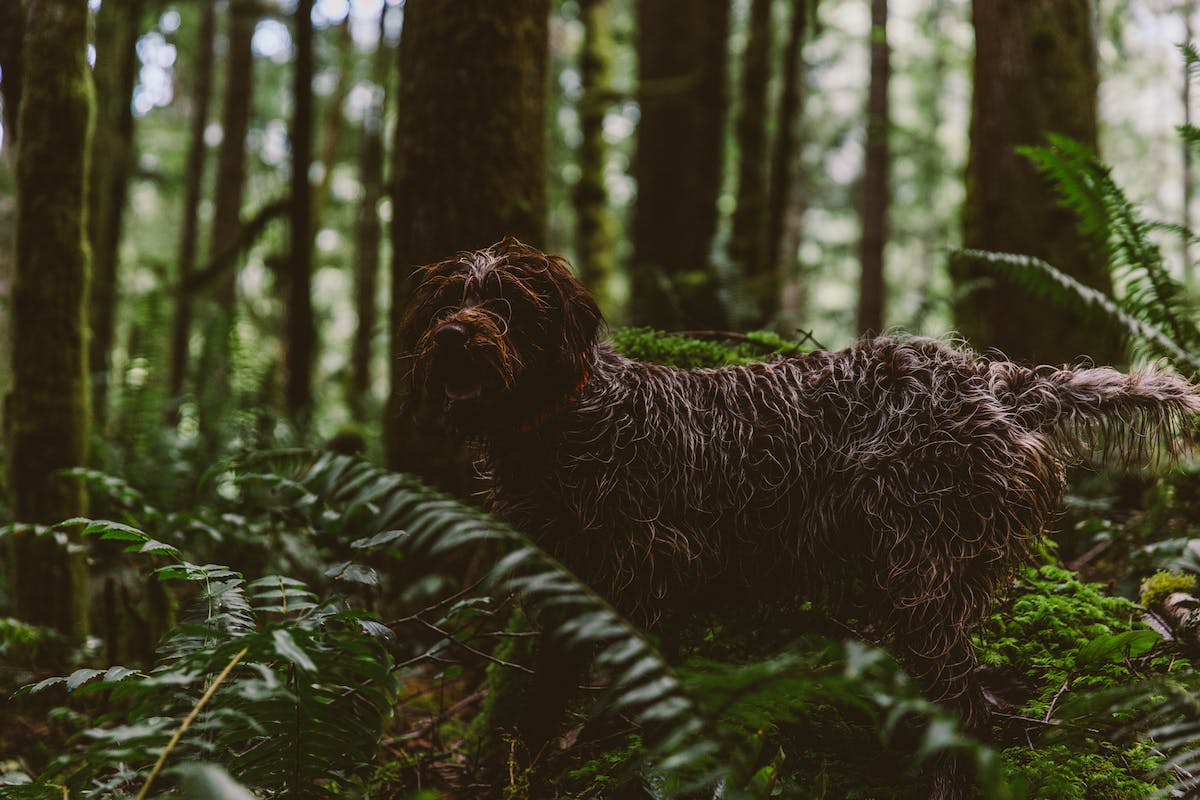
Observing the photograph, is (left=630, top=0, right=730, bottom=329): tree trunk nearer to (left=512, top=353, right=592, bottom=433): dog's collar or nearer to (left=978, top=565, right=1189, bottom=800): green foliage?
(left=978, top=565, right=1189, bottom=800): green foliage

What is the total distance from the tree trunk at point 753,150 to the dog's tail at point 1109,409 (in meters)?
8.43

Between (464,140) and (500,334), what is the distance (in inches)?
98.9

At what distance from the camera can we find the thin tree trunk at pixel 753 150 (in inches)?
458

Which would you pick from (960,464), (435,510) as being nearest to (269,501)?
(435,510)

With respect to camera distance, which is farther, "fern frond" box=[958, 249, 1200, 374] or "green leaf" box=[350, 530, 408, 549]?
"fern frond" box=[958, 249, 1200, 374]

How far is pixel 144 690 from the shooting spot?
234cm

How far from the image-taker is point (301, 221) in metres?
8.38

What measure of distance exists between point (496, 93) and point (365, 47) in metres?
15.7

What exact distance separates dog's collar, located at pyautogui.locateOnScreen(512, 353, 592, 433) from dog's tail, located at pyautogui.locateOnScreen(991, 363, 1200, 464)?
1515 millimetres

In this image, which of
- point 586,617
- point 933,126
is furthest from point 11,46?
point 933,126

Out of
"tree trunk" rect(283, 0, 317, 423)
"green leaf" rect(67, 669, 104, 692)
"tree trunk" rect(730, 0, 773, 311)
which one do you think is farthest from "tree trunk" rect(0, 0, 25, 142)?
"tree trunk" rect(730, 0, 773, 311)

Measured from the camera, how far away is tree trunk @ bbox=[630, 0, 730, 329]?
35.4ft

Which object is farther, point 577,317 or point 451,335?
point 577,317

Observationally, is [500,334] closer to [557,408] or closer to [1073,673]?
[557,408]
